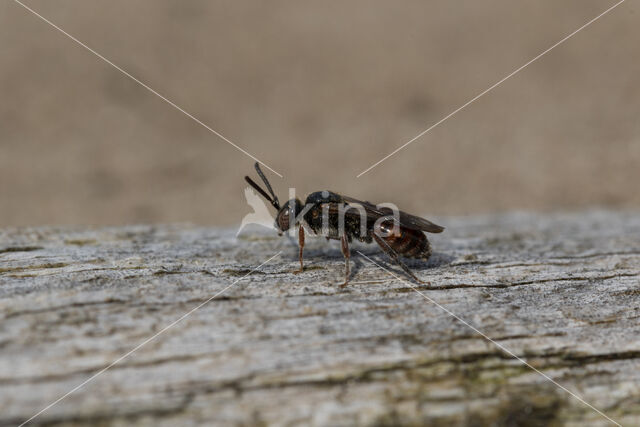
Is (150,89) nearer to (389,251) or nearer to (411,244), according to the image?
(389,251)

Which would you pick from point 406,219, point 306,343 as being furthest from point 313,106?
point 306,343

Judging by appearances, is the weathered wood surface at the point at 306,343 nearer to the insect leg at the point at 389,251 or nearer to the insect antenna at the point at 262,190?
the insect leg at the point at 389,251

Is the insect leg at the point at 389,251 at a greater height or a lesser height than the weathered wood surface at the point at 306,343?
greater

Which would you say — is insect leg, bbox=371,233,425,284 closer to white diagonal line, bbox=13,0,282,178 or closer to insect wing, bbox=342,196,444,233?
insect wing, bbox=342,196,444,233

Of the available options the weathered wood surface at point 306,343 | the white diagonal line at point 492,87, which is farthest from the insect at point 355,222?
the white diagonal line at point 492,87

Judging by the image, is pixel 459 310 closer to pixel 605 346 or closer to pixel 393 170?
pixel 605 346

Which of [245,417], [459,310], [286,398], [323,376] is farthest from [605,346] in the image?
[245,417]

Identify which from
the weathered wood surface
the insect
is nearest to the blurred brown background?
the insect
